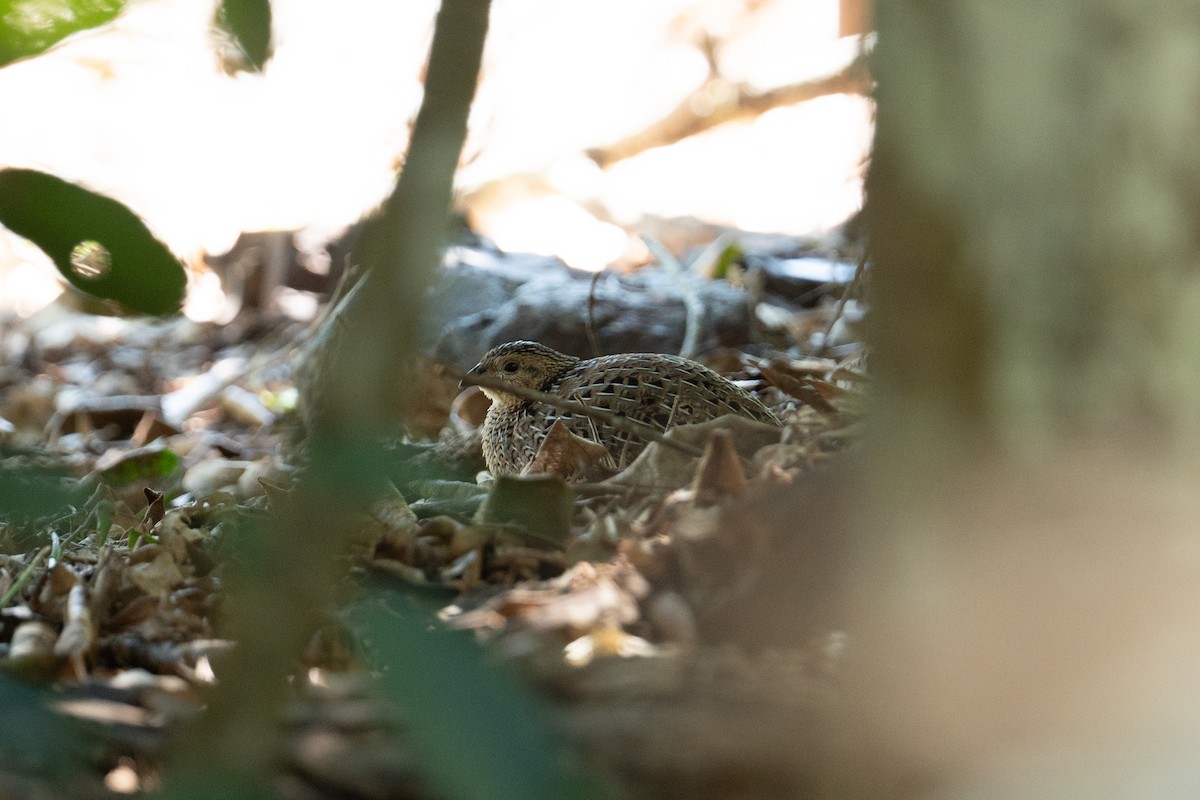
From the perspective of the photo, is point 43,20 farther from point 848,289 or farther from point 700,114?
point 700,114

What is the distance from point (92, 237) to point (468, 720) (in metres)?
0.51

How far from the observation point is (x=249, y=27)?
882 mm

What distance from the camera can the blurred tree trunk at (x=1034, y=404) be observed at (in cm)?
113

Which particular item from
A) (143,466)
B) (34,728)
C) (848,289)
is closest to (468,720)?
(34,728)

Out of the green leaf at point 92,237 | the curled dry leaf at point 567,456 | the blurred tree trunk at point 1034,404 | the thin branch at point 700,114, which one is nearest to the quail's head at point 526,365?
the curled dry leaf at point 567,456

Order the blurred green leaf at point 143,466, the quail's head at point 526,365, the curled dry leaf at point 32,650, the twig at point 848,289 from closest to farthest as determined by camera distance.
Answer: the curled dry leaf at point 32,650
the twig at point 848,289
the blurred green leaf at point 143,466
the quail's head at point 526,365

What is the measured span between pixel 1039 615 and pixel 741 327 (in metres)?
3.58

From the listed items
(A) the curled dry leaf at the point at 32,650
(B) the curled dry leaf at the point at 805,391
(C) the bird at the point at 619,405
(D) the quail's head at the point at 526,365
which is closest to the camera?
(A) the curled dry leaf at the point at 32,650

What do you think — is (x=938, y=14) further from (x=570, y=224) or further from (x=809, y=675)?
(x=570, y=224)

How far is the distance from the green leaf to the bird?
1.72m

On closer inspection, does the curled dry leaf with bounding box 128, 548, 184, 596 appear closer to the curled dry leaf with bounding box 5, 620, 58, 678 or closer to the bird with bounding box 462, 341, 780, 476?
the curled dry leaf with bounding box 5, 620, 58, 678

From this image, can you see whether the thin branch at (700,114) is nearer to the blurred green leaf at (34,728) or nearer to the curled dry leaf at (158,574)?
the curled dry leaf at (158,574)

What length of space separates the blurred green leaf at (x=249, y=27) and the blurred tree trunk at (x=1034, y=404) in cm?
58

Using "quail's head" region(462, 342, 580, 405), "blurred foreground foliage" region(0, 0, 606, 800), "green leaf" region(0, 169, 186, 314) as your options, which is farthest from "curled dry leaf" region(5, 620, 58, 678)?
"quail's head" region(462, 342, 580, 405)
